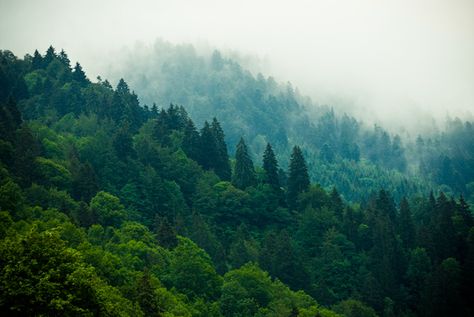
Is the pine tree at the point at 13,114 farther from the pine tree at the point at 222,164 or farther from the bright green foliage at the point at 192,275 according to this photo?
the pine tree at the point at 222,164

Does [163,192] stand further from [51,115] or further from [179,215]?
[51,115]

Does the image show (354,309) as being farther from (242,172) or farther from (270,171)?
(270,171)

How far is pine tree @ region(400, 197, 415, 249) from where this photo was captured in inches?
4122

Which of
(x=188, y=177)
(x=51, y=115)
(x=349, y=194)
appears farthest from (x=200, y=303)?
(x=349, y=194)

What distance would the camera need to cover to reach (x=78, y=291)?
38.1 meters

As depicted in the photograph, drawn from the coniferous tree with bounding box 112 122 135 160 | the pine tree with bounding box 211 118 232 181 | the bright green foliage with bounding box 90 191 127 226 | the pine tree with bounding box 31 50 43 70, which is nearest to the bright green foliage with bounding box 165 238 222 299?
the bright green foliage with bounding box 90 191 127 226

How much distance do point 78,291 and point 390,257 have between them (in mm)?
69891

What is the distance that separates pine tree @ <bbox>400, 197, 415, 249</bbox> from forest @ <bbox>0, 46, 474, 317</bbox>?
0.31 metres

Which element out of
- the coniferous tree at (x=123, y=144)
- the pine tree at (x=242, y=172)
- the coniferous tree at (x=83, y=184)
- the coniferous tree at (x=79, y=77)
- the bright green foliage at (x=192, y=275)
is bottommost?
the bright green foliage at (x=192, y=275)

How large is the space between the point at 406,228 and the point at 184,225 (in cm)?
4384

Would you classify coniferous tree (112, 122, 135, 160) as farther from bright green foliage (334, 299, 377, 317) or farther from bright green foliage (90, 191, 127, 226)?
bright green foliage (334, 299, 377, 317)

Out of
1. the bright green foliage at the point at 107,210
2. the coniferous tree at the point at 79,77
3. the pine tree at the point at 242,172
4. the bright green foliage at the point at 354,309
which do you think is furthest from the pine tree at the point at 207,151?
the bright green foliage at the point at 354,309

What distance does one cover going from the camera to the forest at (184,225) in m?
61.0

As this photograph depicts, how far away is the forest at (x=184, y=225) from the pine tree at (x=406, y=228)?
314 millimetres
